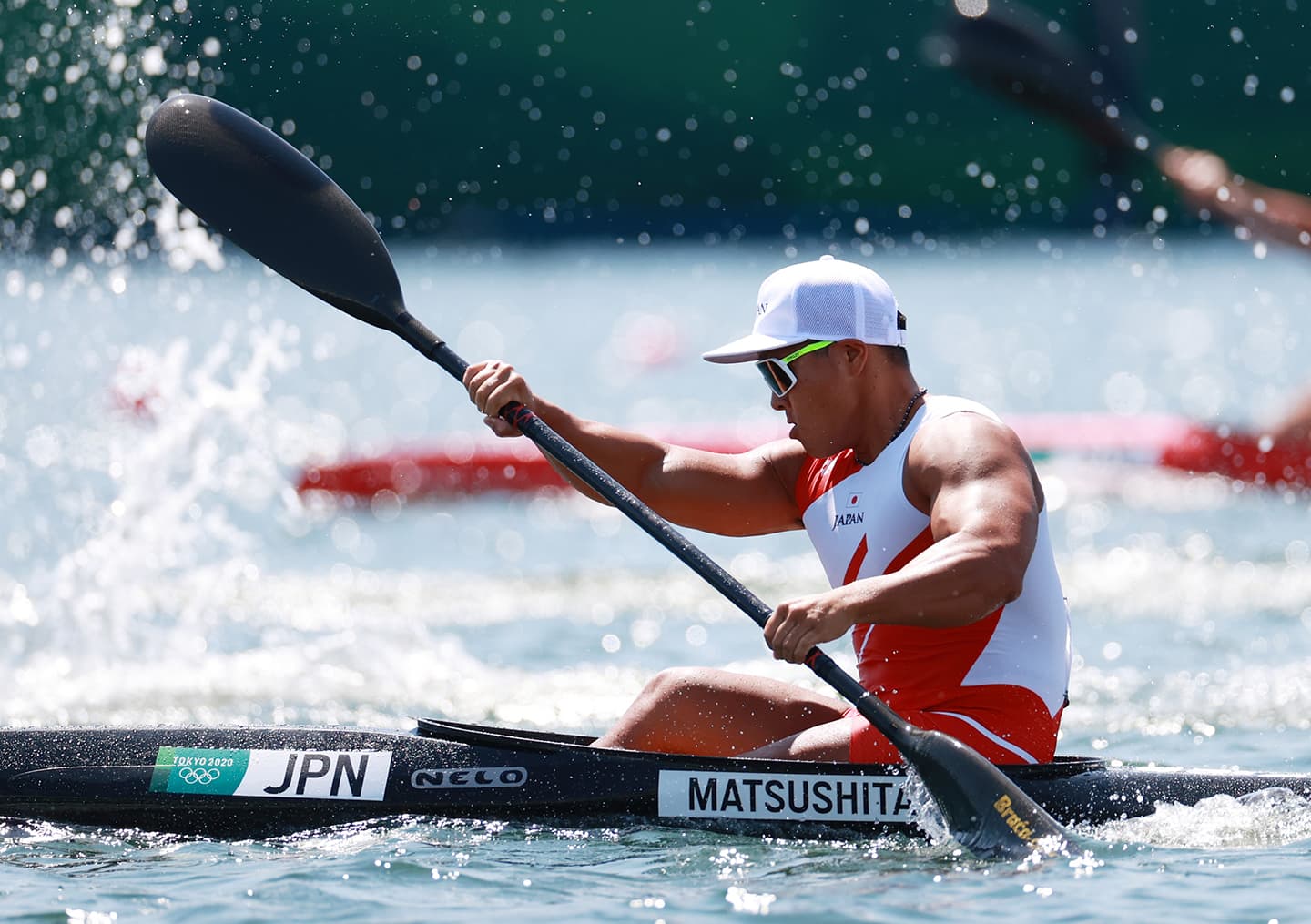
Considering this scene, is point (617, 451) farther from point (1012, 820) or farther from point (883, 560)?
point (1012, 820)

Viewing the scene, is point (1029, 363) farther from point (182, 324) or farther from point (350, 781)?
point (350, 781)

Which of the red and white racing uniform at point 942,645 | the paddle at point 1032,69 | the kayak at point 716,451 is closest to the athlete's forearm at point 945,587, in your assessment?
the red and white racing uniform at point 942,645

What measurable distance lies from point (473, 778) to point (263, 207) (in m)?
1.72

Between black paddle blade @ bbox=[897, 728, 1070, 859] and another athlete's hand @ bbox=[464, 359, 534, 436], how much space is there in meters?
1.26

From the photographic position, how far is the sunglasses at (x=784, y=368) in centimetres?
400

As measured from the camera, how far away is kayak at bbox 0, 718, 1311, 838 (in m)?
4.08

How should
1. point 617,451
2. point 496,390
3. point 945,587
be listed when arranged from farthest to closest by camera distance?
point 617,451 → point 496,390 → point 945,587

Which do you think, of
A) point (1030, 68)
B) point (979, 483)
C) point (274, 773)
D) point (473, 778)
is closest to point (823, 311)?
point (979, 483)

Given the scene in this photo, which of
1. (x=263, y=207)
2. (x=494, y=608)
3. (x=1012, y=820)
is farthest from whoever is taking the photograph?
(x=494, y=608)

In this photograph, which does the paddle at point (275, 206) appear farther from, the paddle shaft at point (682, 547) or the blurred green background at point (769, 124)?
the blurred green background at point (769, 124)

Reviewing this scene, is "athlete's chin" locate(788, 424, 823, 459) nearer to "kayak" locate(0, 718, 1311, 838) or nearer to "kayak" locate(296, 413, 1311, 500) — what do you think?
"kayak" locate(0, 718, 1311, 838)

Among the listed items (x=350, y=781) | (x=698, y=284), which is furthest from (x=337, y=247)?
(x=698, y=284)

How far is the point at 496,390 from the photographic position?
4.34 metres

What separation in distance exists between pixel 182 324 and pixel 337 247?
1571 centimetres
